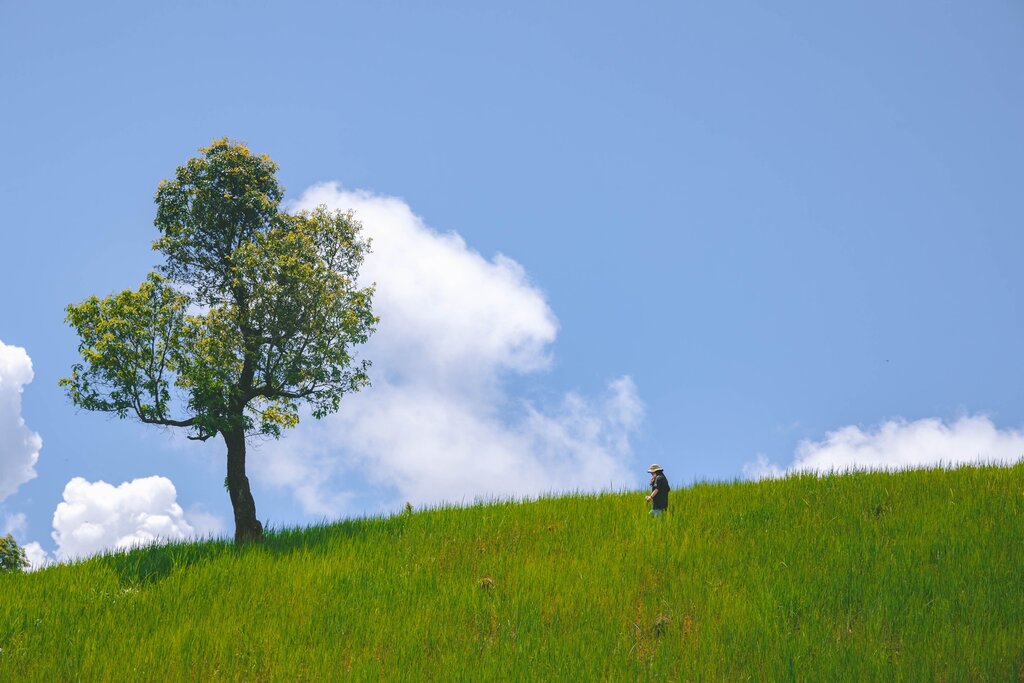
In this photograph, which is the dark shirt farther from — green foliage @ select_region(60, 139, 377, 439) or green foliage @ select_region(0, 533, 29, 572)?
green foliage @ select_region(0, 533, 29, 572)

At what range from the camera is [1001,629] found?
1081cm

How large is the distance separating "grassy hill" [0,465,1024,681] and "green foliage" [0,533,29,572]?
13602 mm

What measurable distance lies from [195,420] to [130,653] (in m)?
7.25

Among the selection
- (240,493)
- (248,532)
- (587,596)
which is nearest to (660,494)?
(587,596)

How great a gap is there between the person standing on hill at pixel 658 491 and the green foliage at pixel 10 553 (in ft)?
78.7

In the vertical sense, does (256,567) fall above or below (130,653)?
above

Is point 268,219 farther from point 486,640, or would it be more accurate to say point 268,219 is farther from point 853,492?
point 853,492

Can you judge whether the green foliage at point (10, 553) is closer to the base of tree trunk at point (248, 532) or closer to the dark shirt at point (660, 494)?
the base of tree trunk at point (248, 532)

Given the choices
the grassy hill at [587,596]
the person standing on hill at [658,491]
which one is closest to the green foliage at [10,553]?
the grassy hill at [587,596]

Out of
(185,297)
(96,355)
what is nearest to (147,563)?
(96,355)

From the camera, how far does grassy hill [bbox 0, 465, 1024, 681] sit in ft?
34.3

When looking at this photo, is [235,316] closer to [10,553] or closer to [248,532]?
[248,532]

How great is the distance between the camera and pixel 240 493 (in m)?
18.8

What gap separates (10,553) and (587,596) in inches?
1001
